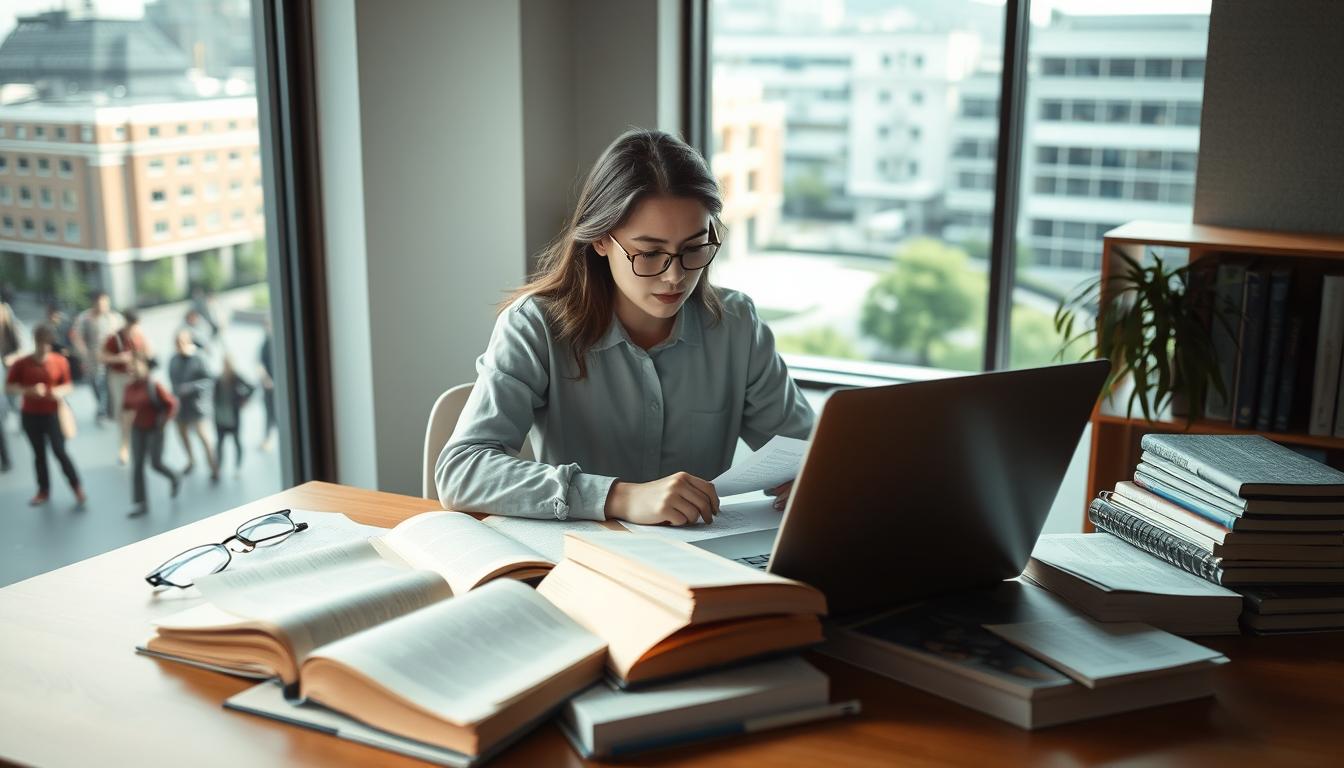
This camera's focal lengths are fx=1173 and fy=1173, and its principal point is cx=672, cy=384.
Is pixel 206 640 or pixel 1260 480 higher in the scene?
pixel 1260 480

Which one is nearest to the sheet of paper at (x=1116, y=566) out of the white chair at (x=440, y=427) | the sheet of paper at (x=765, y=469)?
the sheet of paper at (x=765, y=469)

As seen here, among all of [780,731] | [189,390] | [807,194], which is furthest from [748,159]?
[780,731]

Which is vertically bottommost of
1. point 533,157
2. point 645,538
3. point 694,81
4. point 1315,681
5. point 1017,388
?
point 1315,681

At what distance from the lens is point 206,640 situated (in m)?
1.14

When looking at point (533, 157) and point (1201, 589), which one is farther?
point (533, 157)

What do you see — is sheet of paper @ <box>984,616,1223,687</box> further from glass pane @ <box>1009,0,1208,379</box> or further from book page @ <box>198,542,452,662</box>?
glass pane @ <box>1009,0,1208,379</box>

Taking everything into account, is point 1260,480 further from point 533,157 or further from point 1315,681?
point 533,157

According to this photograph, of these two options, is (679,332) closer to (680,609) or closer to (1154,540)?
(1154,540)

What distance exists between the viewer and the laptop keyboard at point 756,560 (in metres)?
1.33

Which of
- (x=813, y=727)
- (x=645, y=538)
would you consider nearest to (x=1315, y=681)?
(x=813, y=727)

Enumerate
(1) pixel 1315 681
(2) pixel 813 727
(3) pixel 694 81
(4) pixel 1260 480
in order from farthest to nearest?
(3) pixel 694 81, (4) pixel 1260 480, (1) pixel 1315 681, (2) pixel 813 727

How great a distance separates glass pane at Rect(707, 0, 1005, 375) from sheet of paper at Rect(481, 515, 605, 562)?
203cm

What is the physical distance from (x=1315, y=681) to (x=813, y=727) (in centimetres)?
53

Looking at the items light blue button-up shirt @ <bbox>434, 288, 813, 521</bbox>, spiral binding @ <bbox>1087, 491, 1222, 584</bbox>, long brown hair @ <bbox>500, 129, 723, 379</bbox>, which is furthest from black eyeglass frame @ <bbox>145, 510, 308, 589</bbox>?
spiral binding @ <bbox>1087, 491, 1222, 584</bbox>
